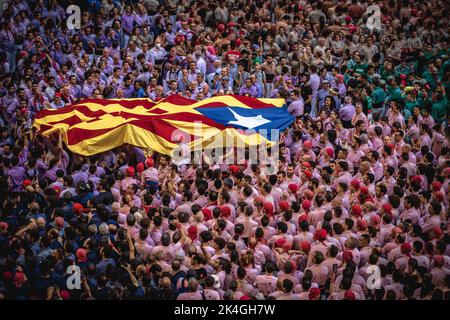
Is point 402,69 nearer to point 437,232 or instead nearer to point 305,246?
point 437,232

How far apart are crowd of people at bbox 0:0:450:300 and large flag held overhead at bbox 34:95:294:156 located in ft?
1.03

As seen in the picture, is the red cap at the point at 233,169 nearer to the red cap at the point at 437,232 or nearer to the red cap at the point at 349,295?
the red cap at the point at 437,232

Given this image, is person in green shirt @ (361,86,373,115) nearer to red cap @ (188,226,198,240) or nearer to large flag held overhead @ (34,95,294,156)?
large flag held overhead @ (34,95,294,156)

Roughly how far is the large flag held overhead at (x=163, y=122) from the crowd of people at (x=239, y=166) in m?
0.31

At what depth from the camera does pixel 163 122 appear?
19.6m

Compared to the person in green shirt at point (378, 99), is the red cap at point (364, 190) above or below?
below

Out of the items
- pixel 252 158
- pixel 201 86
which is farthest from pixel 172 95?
pixel 252 158

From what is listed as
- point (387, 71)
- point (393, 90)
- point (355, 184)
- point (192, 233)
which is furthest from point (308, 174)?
point (387, 71)

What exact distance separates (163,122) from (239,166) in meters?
2.59

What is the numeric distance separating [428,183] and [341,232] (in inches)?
138

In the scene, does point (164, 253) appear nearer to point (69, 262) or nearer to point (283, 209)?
point (69, 262)

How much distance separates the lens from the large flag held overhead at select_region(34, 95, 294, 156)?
62.8 ft

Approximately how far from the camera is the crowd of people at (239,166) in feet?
44.3

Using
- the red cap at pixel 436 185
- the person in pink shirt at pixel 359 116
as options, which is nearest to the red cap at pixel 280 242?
the red cap at pixel 436 185
